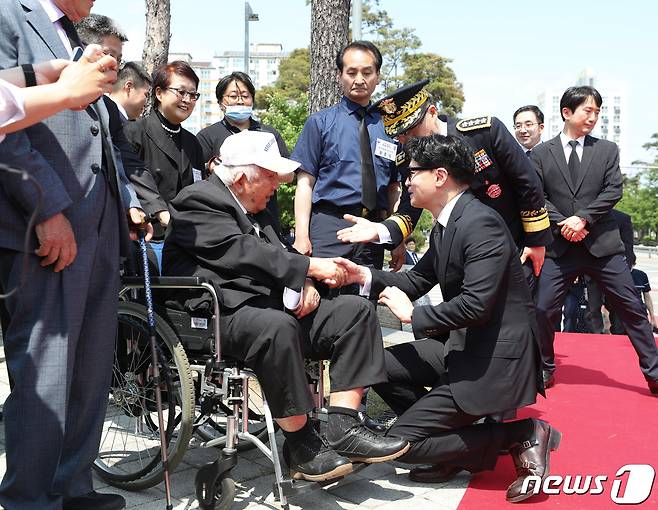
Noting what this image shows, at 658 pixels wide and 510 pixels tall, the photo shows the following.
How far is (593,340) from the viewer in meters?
7.00

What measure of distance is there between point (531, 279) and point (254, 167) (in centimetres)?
223

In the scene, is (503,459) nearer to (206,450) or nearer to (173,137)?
(206,450)

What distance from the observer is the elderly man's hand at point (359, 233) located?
3629mm

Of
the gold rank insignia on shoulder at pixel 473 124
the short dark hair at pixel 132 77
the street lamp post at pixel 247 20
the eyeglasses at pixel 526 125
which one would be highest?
the street lamp post at pixel 247 20

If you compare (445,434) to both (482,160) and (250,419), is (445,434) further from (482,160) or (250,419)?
(482,160)

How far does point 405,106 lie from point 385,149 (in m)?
0.40

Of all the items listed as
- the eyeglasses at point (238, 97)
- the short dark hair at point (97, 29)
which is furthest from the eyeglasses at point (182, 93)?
the eyeglasses at point (238, 97)

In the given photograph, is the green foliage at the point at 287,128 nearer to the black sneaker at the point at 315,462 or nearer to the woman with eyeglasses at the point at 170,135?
the woman with eyeglasses at the point at 170,135

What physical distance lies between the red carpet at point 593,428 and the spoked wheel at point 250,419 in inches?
36.3

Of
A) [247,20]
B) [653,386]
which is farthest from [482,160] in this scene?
[247,20]

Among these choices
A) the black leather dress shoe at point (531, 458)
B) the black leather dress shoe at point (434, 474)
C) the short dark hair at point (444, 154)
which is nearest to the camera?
the black leather dress shoe at point (531, 458)

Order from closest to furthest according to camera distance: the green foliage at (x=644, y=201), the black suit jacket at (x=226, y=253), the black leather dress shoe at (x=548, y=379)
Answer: the black suit jacket at (x=226, y=253), the black leather dress shoe at (x=548, y=379), the green foliage at (x=644, y=201)

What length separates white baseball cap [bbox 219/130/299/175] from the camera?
10.1 feet

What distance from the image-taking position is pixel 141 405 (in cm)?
326
